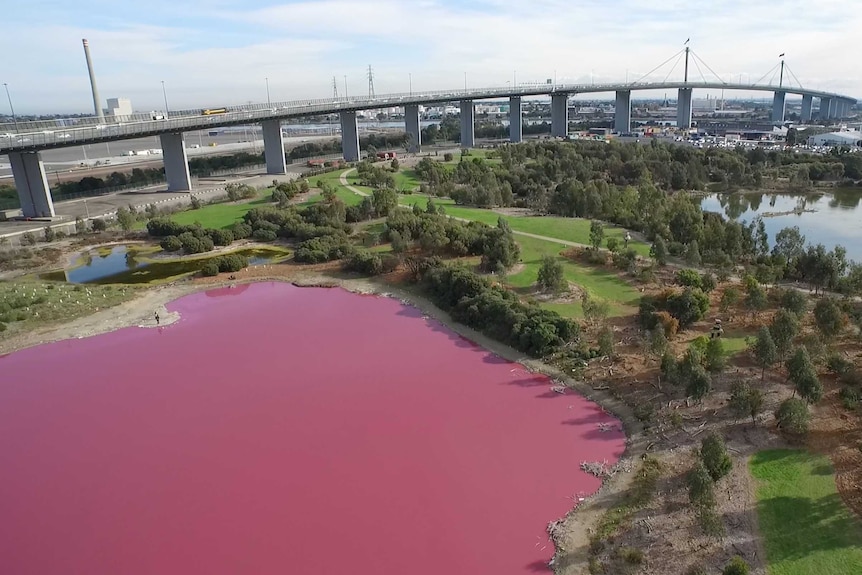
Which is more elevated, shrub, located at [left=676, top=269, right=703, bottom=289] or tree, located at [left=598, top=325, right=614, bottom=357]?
shrub, located at [left=676, top=269, right=703, bottom=289]

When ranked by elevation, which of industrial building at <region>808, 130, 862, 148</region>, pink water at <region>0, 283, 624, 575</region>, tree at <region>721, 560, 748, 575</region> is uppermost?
industrial building at <region>808, 130, 862, 148</region>

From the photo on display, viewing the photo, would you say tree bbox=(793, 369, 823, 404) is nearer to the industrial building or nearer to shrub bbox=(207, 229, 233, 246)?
shrub bbox=(207, 229, 233, 246)

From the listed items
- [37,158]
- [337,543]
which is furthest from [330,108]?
[337,543]

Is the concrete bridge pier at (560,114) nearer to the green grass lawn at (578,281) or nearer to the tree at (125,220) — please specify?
the green grass lawn at (578,281)

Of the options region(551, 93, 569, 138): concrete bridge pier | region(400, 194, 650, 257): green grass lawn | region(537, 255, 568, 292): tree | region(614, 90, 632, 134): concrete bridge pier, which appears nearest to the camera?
region(537, 255, 568, 292): tree

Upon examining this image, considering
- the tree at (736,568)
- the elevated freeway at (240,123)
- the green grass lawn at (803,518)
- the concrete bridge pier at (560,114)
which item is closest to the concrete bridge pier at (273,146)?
the elevated freeway at (240,123)

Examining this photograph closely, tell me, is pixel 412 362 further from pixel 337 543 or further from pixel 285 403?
pixel 337 543

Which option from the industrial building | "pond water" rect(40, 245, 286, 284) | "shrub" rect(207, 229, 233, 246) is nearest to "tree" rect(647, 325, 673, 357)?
"pond water" rect(40, 245, 286, 284)
